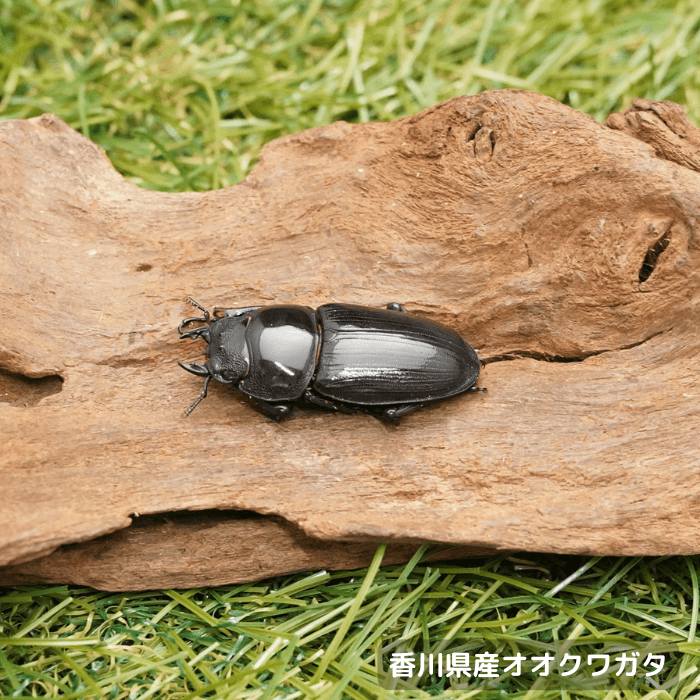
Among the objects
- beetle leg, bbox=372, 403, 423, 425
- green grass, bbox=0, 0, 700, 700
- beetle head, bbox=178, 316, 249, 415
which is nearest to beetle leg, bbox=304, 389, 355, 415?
beetle leg, bbox=372, 403, 423, 425

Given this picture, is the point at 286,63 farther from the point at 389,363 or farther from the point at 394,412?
the point at 394,412

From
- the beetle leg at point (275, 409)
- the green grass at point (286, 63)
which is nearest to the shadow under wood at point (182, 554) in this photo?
the beetle leg at point (275, 409)

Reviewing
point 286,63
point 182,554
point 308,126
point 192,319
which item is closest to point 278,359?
point 192,319

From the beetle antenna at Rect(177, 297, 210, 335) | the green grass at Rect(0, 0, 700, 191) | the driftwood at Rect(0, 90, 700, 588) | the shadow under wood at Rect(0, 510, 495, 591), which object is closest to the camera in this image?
the driftwood at Rect(0, 90, 700, 588)

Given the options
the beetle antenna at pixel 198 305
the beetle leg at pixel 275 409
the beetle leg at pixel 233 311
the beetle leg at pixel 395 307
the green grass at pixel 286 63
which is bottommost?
the beetle leg at pixel 275 409

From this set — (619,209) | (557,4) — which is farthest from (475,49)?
(619,209)

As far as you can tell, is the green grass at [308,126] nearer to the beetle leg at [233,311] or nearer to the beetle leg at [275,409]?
the beetle leg at [275,409]

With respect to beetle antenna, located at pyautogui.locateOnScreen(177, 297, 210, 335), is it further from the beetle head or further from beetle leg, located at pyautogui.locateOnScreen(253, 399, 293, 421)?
beetle leg, located at pyautogui.locateOnScreen(253, 399, 293, 421)
